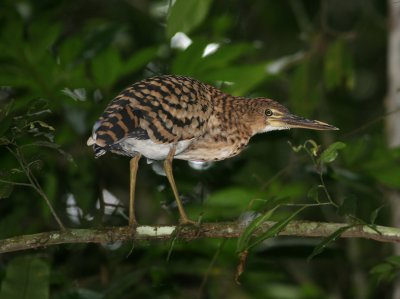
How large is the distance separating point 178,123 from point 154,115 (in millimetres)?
123

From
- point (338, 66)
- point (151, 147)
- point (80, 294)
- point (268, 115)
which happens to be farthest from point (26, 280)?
point (338, 66)

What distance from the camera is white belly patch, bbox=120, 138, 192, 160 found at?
117 inches

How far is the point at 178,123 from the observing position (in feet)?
9.75

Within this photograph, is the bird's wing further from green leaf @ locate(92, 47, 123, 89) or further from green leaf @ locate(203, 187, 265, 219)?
green leaf @ locate(92, 47, 123, 89)

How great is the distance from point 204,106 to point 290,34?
3.15 m

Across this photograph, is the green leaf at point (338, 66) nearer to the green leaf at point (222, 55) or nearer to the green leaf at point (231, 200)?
the green leaf at point (222, 55)

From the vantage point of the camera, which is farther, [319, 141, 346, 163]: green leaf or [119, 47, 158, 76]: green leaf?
[119, 47, 158, 76]: green leaf

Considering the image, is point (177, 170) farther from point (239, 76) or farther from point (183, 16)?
point (183, 16)

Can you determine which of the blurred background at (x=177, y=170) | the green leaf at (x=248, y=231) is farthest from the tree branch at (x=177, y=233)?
the green leaf at (x=248, y=231)

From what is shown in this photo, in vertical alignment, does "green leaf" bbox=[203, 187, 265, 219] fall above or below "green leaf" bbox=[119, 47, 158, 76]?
below

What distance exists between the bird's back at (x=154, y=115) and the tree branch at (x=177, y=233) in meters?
0.29

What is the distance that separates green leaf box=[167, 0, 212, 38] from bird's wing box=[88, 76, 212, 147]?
0.52 meters

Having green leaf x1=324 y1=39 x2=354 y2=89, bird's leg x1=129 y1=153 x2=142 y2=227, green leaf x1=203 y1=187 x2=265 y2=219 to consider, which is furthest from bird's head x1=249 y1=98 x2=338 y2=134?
green leaf x1=324 y1=39 x2=354 y2=89

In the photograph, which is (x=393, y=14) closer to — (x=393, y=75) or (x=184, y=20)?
(x=393, y=75)
